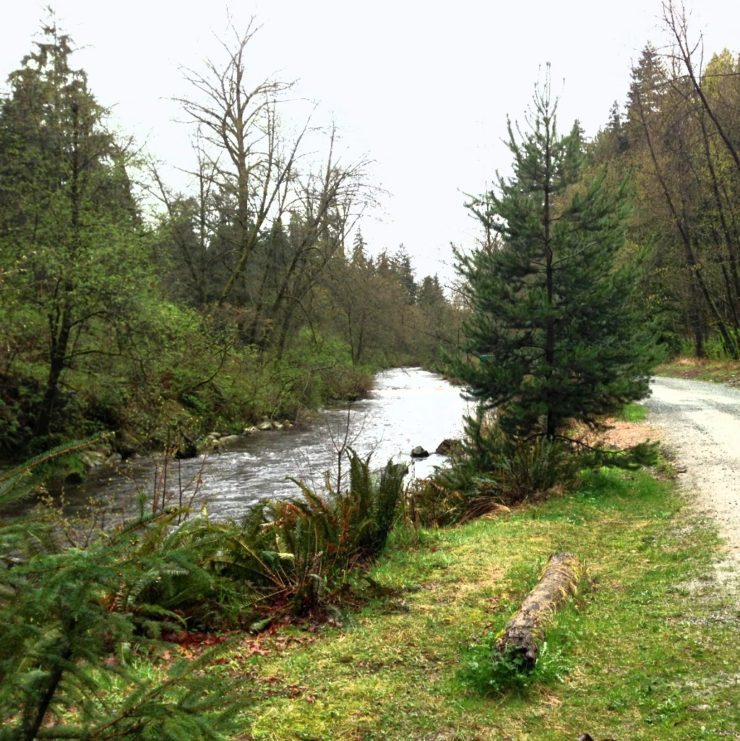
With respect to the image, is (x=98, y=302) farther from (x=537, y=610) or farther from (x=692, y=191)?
(x=692, y=191)

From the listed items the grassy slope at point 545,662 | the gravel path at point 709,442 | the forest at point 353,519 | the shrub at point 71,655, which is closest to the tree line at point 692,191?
the forest at point 353,519

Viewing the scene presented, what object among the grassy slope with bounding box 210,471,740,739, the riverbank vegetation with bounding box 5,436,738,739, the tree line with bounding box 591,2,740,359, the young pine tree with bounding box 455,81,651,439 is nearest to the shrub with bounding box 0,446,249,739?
the riverbank vegetation with bounding box 5,436,738,739

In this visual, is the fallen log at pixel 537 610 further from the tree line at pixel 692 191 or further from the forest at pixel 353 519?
the tree line at pixel 692 191

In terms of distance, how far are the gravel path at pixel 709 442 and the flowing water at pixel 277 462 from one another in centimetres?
396

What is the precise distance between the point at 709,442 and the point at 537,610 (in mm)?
8386

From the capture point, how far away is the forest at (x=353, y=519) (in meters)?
2.35

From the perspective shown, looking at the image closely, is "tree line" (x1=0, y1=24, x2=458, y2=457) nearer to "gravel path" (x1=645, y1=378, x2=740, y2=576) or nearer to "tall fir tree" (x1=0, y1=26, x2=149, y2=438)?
"tall fir tree" (x1=0, y1=26, x2=149, y2=438)

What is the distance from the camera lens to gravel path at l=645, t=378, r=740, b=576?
738 centimetres

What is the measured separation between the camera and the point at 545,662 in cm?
414

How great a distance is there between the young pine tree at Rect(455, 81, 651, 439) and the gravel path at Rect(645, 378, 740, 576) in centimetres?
161

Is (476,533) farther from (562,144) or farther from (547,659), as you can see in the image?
(562,144)

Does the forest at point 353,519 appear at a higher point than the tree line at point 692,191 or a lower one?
lower

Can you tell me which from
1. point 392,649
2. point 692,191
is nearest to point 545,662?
point 392,649

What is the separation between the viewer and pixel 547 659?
4180 mm
